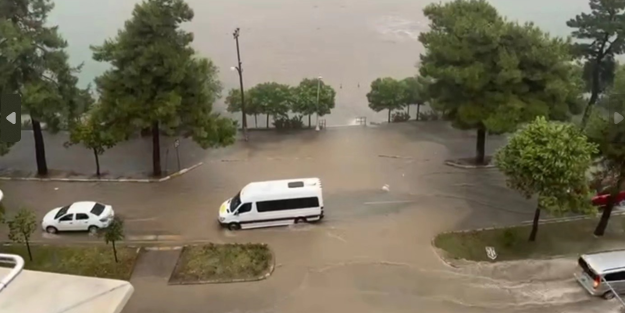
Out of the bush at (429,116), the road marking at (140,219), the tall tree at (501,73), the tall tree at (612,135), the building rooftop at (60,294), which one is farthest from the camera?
the bush at (429,116)

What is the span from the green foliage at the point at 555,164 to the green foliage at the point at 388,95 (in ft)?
40.9

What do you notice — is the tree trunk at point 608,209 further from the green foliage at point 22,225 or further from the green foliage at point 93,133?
the green foliage at point 22,225

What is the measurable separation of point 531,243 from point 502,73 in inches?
235

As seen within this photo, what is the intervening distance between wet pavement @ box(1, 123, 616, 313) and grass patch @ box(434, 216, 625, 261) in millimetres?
647

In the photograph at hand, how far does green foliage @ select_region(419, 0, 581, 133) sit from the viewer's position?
22.2 meters

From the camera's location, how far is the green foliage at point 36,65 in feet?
70.8

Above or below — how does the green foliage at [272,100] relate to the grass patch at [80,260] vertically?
above

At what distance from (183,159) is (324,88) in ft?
24.9

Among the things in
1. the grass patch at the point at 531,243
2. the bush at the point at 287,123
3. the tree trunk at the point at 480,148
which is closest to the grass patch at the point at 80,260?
the grass patch at the point at 531,243

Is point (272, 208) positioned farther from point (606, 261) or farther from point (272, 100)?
point (272, 100)

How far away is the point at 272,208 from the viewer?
19719 mm

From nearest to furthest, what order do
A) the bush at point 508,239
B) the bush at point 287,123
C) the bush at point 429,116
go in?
the bush at point 508,239 < the bush at point 287,123 < the bush at point 429,116

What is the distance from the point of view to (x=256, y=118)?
30.1 m

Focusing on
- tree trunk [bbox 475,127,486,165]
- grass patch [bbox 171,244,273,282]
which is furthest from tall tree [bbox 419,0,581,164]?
grass patch [bbox 171,244,273,282]
